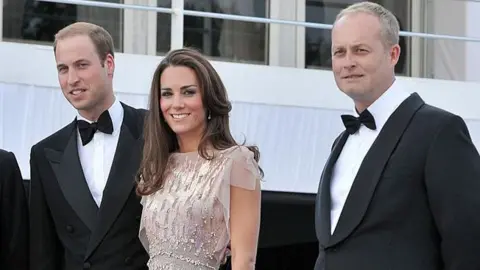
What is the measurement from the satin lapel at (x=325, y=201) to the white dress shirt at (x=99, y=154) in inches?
28.4

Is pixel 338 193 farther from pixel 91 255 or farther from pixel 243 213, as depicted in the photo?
pixel 91 255

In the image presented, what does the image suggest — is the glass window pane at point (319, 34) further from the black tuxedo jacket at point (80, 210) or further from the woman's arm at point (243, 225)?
the woman's arm at point (243, 225)

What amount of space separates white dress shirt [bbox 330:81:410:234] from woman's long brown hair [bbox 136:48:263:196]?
0.91ft

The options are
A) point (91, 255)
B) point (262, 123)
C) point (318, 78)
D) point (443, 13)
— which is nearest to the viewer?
point (91, 255)

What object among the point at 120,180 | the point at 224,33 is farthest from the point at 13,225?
the point at 224,33

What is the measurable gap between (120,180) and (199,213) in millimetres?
369

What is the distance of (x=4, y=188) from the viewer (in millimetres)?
2939

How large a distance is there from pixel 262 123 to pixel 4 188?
188 centimetres

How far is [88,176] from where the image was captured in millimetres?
2891

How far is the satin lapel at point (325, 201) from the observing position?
8.04ft

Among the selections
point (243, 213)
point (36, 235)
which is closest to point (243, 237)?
point (243, 213)

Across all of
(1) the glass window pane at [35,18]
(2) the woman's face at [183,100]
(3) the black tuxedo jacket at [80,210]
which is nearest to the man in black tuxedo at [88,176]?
(3) the black tuxedo jacket at [80,210]

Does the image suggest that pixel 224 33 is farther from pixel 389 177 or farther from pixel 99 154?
pixel 389 177

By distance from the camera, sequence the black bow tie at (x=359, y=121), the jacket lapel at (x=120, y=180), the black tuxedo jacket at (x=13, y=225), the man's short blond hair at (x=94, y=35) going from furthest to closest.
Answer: the black tuxedo jacket at (x=13, y=225) → the man's short blond hair at (x=94, y=35) → the jacket lapel at (x=120, y=180) → the black bow tie at (x=359, y=121)
